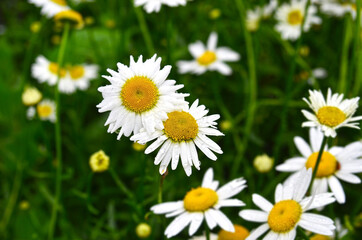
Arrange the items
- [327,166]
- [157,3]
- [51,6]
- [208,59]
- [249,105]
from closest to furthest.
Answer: [327,166] < [157,3] < [249,105] < [51,6] < [208,59]

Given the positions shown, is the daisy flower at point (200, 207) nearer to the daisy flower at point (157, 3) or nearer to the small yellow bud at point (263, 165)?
the small yellow bud at point (263, 165)

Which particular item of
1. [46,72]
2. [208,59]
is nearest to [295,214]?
[208,59]

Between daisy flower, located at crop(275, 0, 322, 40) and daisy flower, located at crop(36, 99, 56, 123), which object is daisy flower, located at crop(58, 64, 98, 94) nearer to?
daisy flower, located at crop(36, 99, 56, 123)

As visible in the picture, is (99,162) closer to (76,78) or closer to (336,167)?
(336,167)

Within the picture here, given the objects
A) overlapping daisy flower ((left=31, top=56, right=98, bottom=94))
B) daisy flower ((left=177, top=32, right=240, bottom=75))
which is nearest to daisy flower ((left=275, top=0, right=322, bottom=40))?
daisy flower ((left=177, top=32, right=240, bottom=75))

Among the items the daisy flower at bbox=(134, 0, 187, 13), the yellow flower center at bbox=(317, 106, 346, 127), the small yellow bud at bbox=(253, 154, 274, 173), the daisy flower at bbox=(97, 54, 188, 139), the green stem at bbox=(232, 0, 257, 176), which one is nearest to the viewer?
the daisy flower at bbox=(97, 54, 188, 139)

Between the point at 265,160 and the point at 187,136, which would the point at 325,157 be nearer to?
the point at 265,160
